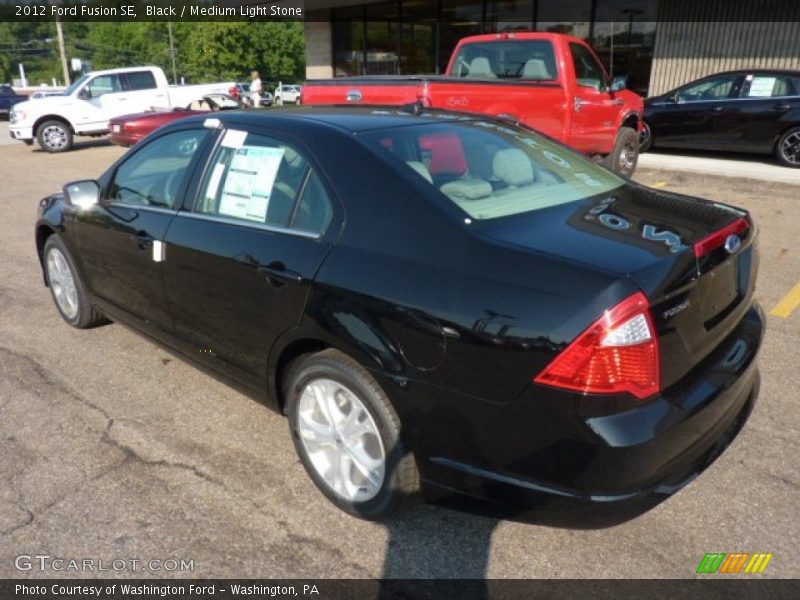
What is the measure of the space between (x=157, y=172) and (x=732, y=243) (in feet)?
9.49

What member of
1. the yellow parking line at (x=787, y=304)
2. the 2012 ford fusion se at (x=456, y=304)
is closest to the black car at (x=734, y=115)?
the yellow parking line at (x=787, y=304)

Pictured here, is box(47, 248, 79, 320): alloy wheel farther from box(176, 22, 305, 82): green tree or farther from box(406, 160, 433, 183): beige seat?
box(176, 22, 305, 82): green tree

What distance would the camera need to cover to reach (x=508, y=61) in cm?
826

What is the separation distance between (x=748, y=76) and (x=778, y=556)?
10251 millimetres

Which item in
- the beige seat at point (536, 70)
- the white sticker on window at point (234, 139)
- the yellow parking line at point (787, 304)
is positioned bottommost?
the yellow parking line at point (787, 304)

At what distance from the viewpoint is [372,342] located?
7.17 ft

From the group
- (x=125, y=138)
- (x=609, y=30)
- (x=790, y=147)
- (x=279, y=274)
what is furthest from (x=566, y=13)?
(x=279, y=274)

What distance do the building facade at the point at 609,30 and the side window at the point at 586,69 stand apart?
20.8 feet

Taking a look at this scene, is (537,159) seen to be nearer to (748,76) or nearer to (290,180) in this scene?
(290,180)

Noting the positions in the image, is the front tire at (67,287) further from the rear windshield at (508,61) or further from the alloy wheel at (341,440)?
the rear windshield at (508,61)

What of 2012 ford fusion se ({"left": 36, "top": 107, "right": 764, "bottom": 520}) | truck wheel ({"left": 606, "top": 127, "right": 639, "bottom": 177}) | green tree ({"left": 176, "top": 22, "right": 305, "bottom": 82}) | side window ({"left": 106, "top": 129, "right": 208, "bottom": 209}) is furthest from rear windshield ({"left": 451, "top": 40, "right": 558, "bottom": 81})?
green tree ({"left": 176, "top": 22, "right": 305, "bottom": 82})

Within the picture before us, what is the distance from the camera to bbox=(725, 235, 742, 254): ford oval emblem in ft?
7.22

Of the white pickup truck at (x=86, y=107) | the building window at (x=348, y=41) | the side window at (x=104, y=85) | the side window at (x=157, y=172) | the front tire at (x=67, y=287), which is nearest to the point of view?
the side window at (x=157, y=172)

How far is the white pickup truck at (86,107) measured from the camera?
1542 cm
